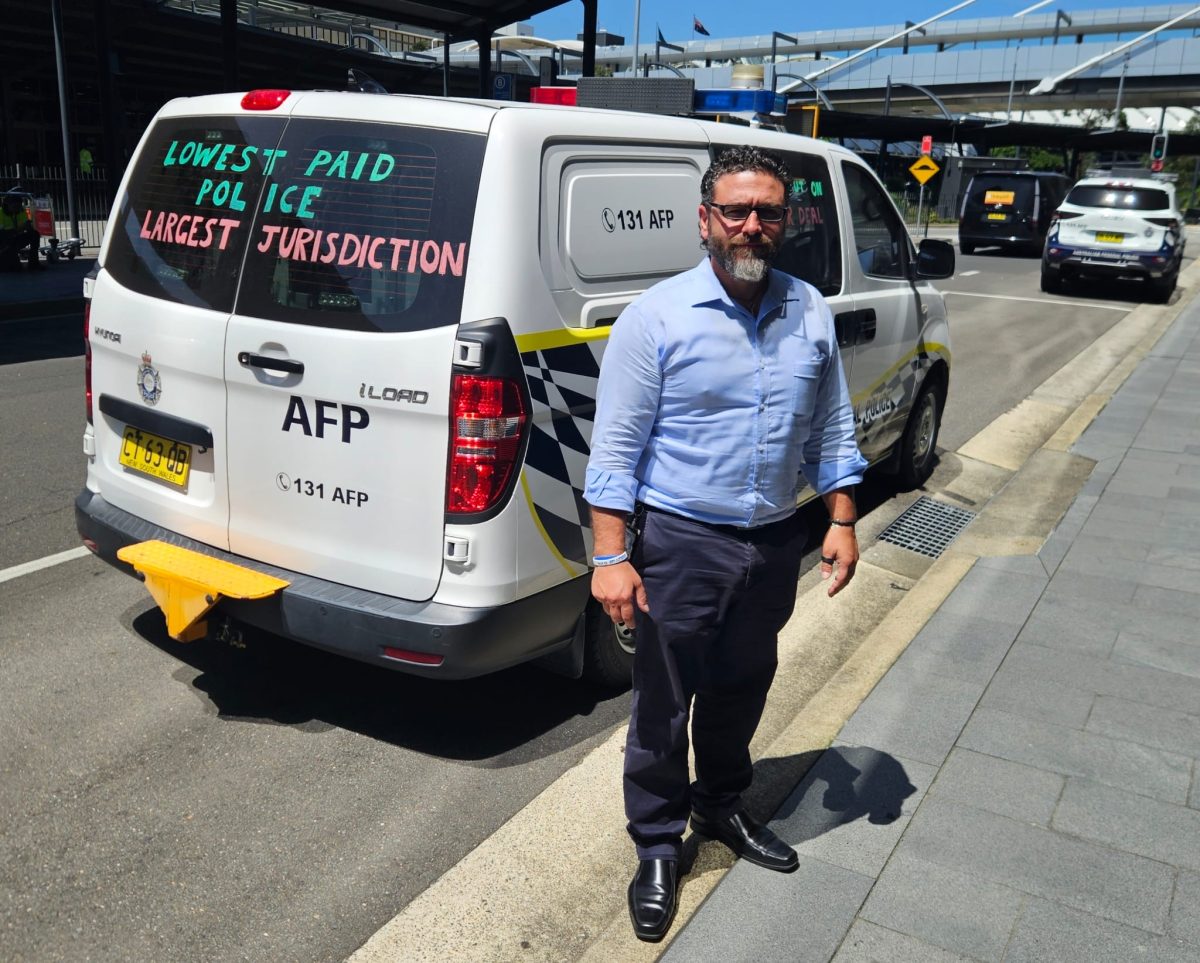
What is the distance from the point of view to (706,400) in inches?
108

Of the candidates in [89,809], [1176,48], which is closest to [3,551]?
[89,809]

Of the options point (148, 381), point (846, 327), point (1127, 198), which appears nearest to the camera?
point (148, 381)

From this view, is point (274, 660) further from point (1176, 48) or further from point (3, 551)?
point (1176, 48)

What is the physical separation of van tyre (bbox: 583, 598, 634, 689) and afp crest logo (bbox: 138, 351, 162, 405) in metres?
1.63

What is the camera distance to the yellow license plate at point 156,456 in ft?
12.9

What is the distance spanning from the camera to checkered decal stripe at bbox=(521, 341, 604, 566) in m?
3.49

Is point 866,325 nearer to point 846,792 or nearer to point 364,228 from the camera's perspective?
point 846,792

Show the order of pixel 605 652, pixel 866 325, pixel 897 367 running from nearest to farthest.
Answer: pixel 605 652 → pixel 866 325 → pixel 897 367

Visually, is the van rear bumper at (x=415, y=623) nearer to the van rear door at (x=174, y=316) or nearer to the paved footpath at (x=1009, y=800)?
the van rear door at (x=174, y=316)

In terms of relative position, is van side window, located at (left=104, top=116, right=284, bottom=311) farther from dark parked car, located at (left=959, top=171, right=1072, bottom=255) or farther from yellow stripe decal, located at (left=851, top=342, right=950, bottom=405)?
dark parked car, located at (left=959, top=171, right=1072, bottom=255)

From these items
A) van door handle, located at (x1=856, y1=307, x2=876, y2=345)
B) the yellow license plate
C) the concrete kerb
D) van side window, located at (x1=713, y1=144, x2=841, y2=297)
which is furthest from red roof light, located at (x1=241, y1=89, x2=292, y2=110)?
van door handle, located at (x1=856, y1=307, x2=876, y2=345)

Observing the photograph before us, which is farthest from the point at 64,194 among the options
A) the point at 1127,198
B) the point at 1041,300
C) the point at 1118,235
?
the point at 1127,198

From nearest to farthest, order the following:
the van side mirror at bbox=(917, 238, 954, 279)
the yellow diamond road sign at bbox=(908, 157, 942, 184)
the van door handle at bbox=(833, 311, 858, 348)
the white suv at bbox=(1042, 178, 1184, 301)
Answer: the van door handle at bbox=(833, 311, 858, 348), the van side mirror at bbox=(917, 238, 954, 279), the white suv at bbox=(1042, 178, 1184, 301), the yellow diamond road sign at bbox=(908, 157, 942, 184)

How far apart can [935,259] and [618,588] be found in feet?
13.9
